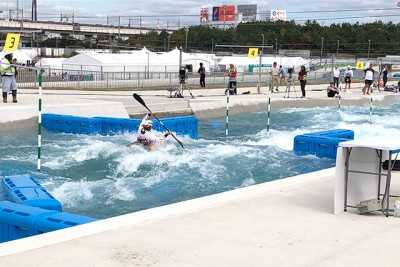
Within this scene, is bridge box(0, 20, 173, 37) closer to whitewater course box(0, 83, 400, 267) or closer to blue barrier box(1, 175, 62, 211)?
whitewater course box(0, 83, 400, 267)

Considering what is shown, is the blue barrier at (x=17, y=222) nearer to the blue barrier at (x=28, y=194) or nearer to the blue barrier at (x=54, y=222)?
the blue barrier at (x=54, y=222)

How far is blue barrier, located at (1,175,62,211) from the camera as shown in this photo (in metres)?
9.24

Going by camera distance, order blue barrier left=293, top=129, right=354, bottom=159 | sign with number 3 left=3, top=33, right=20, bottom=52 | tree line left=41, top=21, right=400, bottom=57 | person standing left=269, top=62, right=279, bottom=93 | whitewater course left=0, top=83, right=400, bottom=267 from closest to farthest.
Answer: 1. whitewater course left=0, top=83, right=400, bottom=267
2. blue barrier left=293, top=129, right=354, bottom=159
3. sign with number 3 left=3, top=33, right=20, bottom=52
4. person standing left=269, top=62, right=279, bottom=93
5. tree line left=41, top=21, right=400, bottom=57

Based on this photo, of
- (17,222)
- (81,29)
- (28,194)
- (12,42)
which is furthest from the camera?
(81,29)

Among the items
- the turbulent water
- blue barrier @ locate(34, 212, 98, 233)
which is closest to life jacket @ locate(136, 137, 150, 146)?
the turbulent water

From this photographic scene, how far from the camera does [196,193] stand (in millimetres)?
13320

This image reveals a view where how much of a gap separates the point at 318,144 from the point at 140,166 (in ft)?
17.2

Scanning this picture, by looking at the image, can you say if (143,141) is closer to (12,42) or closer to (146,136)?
(146,136)

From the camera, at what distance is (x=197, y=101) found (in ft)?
94.9

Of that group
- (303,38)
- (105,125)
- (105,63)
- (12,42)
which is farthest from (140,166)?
(303,38)

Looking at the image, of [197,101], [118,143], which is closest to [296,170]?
[118,143]

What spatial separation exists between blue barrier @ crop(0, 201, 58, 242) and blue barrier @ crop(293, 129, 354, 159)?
10.9 metres

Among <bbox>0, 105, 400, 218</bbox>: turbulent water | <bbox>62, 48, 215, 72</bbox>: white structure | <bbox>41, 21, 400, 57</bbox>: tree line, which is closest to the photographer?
<bbox>0, 105, 400, 218</bbox>: turbulent water

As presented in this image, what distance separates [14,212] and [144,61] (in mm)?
42310
